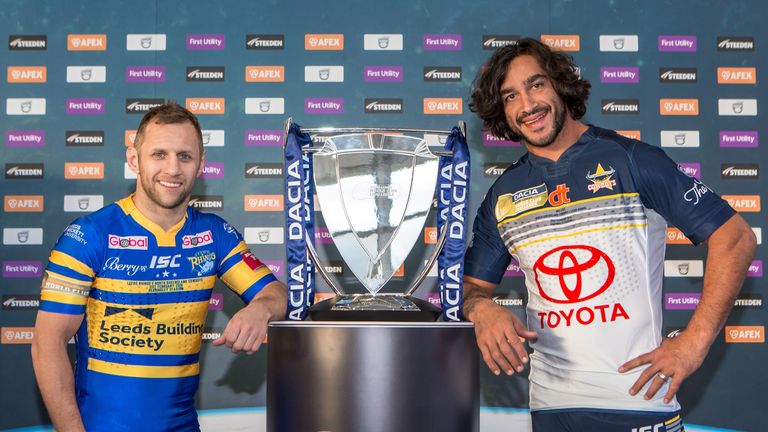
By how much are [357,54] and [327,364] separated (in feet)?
6.98

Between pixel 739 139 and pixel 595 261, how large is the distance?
1.99m

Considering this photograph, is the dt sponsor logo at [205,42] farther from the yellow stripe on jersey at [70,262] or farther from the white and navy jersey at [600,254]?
the white and navy jersey at [600,254]

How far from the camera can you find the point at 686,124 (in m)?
2.97

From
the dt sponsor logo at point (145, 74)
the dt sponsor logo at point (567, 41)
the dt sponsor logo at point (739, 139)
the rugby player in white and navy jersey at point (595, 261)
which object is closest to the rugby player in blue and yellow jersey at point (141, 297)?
the rugby player in white and navy jersey at point (595, 261)

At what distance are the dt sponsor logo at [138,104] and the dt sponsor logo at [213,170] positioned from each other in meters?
0.38

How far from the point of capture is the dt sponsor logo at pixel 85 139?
2.98 metres

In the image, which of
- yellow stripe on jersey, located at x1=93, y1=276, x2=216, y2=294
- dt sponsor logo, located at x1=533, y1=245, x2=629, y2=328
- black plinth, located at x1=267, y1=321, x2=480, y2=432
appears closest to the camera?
black plinth, located at x1=267, y1=321, x2=480, y2=432

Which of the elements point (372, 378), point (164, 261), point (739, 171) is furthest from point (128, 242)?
point (739, 171)

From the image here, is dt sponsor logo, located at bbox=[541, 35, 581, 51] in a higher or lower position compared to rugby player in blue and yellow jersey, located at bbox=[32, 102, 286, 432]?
higher

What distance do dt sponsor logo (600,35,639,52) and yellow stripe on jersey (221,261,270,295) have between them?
2.15 metres

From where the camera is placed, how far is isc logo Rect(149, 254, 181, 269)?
5.12 feet

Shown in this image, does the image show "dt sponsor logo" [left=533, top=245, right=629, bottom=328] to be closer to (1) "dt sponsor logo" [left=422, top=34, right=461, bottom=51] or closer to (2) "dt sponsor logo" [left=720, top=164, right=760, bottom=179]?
(1) "dt sponsor logo" [left=422, top=34, right=461, bottom=51]

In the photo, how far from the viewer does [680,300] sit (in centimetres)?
292

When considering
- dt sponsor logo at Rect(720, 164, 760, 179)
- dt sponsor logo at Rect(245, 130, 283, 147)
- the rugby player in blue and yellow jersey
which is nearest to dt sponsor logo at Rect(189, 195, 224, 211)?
dt sponsor logo at Rect(245, 130, 283, 147)
